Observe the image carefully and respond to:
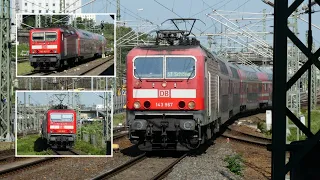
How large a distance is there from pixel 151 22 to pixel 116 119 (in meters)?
5.52

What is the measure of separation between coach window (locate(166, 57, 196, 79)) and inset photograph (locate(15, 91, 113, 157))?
152 inches

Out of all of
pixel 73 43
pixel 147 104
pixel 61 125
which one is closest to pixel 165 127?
pixel 147 104

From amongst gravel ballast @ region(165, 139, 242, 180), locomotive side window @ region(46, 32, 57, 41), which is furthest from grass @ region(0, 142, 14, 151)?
locomotive side window @ region(46, 32, 57, 41)

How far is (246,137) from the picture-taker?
82.0ft

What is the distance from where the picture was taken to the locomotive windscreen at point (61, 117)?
35.3 ft

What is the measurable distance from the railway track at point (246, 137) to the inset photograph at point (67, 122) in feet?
34.5

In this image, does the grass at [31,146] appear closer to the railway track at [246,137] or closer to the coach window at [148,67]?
the coach window at [148,67]

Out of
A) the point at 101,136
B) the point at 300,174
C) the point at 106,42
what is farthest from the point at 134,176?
the point at 300,174

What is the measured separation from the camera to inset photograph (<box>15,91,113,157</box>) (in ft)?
30.6

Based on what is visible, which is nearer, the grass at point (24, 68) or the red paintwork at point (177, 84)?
the grass at point (24, 68)

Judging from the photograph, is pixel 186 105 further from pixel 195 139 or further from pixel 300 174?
pixel 300 174

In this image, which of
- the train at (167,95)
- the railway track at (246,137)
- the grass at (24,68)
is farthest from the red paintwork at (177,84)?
the railway track at (246,137)

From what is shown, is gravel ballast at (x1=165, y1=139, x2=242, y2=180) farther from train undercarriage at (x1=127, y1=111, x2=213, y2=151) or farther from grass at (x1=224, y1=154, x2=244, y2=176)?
train undercarriage at (x1=127, y1=111, x2=213, y2=151)

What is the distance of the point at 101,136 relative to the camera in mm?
11219
